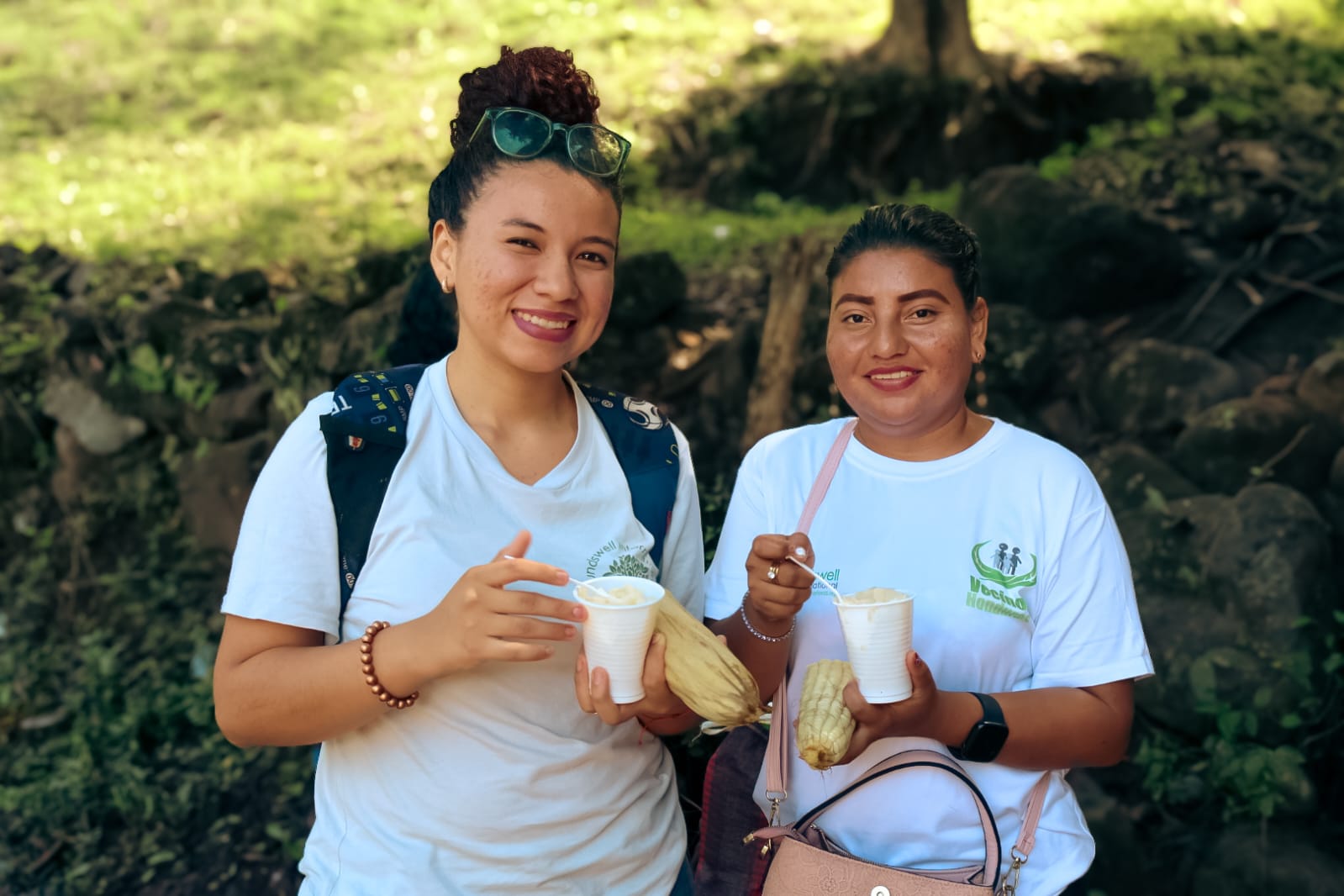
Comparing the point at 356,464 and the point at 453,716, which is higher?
the point at 356,464

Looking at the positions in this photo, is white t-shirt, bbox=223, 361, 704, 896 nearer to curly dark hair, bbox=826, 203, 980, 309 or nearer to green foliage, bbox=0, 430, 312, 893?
curly dark hair, bbox=826, 203, 980, 309

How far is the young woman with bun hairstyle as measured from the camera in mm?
2131

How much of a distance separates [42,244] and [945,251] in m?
7.60

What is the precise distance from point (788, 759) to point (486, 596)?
870 millimetres

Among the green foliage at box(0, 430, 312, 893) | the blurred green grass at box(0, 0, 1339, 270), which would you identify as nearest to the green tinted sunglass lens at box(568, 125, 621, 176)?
the green foliage at box(0, 430, 312, 893)

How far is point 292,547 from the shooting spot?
2139mm

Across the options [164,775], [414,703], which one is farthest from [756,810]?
[164,775]

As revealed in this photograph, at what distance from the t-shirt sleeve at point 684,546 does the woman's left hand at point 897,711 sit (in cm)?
48

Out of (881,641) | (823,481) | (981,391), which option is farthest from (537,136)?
(981,391)

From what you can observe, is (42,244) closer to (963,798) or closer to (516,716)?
(516,716)

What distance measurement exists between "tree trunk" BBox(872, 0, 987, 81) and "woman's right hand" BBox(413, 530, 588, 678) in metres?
7.85

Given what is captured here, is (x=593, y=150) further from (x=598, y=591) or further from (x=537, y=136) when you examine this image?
(x=598, y=591)

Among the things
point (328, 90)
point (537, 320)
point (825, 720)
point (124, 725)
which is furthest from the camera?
point (328, 90)

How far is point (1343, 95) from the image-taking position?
8477 mm
